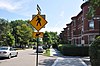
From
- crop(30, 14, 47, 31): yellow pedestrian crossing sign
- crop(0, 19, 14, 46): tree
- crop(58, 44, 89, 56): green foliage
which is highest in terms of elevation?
crop(0, 19, 14, 46): tree

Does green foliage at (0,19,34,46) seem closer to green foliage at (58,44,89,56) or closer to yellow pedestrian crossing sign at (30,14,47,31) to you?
green foliage at (58,44,89,56)

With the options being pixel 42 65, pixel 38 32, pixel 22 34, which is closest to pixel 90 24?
pixel 42 65

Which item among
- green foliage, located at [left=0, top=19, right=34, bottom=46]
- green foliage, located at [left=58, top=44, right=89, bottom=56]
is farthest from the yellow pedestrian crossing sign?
green foliage, located at [left=0, top=19, right=34, bottom=46]

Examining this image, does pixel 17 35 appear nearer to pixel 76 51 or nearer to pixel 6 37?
pixel 6 37

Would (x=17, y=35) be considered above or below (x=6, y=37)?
above

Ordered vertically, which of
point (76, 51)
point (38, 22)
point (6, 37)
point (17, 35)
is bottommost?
point (76, 51)

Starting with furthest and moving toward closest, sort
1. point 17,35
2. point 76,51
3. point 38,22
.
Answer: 1. point 17,35
2. point 76,51
3. point 38,22

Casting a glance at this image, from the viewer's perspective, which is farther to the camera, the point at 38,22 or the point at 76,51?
the point at 76,51

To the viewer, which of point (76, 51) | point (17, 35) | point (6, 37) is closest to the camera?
point (76, 51)

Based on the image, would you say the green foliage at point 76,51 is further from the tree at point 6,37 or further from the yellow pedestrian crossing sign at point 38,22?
the tree at point 6,37

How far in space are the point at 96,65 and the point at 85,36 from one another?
1427 inches

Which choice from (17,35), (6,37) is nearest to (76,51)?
(6,37)

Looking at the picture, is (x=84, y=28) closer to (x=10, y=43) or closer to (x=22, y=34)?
(x=10, y=43)

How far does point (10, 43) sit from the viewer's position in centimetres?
7238
